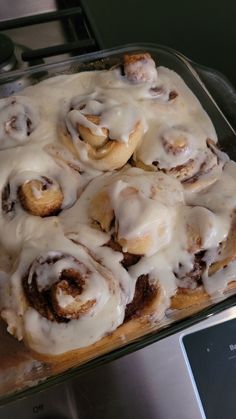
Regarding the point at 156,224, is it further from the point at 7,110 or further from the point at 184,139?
the point at 7,110

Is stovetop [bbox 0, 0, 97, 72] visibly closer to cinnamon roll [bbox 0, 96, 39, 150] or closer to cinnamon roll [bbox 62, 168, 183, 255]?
cinnamon roll [bbox 0, 96, 39, 150]

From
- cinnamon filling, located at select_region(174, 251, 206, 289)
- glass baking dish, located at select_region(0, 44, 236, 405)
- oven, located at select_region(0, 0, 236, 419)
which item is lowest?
oven, located at select_region(0, 0, 236, 419)

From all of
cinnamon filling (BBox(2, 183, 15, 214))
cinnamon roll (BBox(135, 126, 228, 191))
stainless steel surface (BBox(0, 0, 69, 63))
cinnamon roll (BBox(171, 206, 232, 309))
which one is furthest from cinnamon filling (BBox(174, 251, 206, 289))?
stainless steel surface (BBox(0, 0, 69, 63))

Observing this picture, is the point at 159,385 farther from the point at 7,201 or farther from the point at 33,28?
the point at 33,28

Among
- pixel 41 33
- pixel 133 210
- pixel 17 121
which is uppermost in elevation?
pixel 41 33

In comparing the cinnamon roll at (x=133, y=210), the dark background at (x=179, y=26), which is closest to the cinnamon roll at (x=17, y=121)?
the cinnamon roll at (x=133, y=210)

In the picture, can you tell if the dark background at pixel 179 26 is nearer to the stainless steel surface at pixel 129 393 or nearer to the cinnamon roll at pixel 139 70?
the cinnamon roll at pixel 139 70

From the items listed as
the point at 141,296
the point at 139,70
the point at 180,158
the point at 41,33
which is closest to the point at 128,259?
the point at 141,296

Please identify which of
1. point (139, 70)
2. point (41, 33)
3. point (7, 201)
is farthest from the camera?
point (41, 33)
